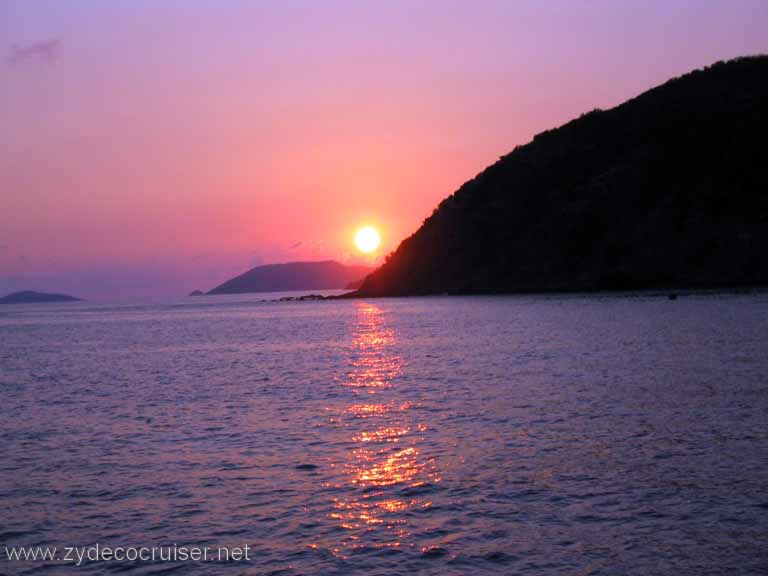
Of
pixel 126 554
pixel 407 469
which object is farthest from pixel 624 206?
pixel 126 554

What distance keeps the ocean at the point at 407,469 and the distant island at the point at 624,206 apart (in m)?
99.5

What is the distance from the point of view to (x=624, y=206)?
14988cm

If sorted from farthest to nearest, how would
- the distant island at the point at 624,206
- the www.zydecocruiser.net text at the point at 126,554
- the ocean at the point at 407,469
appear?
1. the distant island at the point at 624,206
2. the www.zydecocruiser.net text at the point at 126,554
3. the ocean at the point at 407,469

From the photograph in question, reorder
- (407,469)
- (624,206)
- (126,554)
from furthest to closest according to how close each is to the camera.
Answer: (624,206)
(407,469)
(126,554)

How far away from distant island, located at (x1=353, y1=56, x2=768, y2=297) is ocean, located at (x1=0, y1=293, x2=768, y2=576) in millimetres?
99493

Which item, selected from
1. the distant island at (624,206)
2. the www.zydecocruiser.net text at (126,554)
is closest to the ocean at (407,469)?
the www.zydecocruiser.net text at (126,554)

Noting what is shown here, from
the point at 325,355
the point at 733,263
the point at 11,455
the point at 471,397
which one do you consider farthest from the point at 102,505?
the point at 733,263

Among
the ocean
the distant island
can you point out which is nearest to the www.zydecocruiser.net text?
the ocean

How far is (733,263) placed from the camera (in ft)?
413

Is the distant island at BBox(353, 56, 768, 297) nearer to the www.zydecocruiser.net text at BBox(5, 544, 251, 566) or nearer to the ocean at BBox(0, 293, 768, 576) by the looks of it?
the ocean at BBox(0, 293, 768, 576)

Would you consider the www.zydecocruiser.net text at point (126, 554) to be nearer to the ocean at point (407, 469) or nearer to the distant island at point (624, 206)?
the ocean at point (407, 469)

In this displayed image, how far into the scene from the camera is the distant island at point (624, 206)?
440ft

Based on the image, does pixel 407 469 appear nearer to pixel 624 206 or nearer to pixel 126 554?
pixel 126 554

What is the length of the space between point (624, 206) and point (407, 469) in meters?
140
